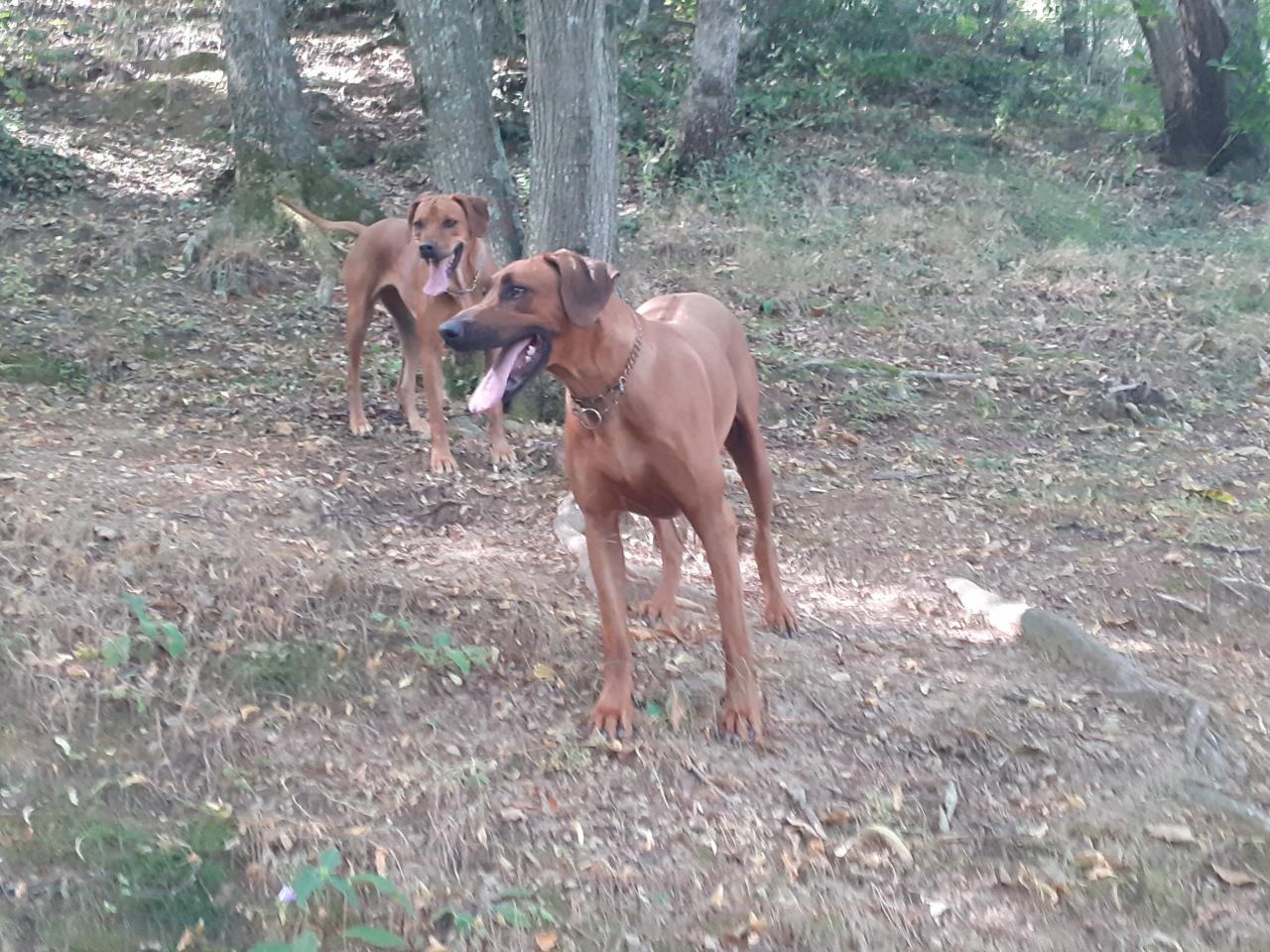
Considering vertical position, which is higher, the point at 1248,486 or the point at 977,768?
the point at 977,768

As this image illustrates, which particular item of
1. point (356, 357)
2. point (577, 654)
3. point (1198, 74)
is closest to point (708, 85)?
point (1198, 74)

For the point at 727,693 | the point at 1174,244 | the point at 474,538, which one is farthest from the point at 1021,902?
the point at 1174,244

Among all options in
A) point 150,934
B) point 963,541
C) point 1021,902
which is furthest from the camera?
point 963,541

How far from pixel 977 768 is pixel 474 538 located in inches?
116

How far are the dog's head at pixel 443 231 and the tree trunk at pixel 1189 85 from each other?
44.9 ft

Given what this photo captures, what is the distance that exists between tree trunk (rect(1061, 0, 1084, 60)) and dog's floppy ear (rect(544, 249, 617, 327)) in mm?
21057

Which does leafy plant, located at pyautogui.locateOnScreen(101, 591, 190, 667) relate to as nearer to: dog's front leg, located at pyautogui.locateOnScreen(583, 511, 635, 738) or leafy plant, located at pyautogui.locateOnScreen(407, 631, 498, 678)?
leafy plant, located at pyautogui.locateOnScreen(407, 631, 498, 678)

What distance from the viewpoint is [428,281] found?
8078mm

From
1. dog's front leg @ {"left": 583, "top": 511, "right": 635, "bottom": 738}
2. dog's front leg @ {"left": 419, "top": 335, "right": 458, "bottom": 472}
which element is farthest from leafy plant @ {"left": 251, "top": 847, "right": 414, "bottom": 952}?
dog's front leg @ {"left": 419, "top": 335, "right": 458, "bottom": 472}

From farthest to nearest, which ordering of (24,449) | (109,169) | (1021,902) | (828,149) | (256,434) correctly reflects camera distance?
(828,149) < (109,169) < (256,434) < (24,449) < (1021,902)

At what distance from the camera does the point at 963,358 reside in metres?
11.2

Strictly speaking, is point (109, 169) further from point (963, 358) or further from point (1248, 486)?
point (1248, 486)

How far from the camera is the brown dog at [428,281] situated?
25.8ft

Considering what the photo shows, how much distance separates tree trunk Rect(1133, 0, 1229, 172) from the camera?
59.4 ft
